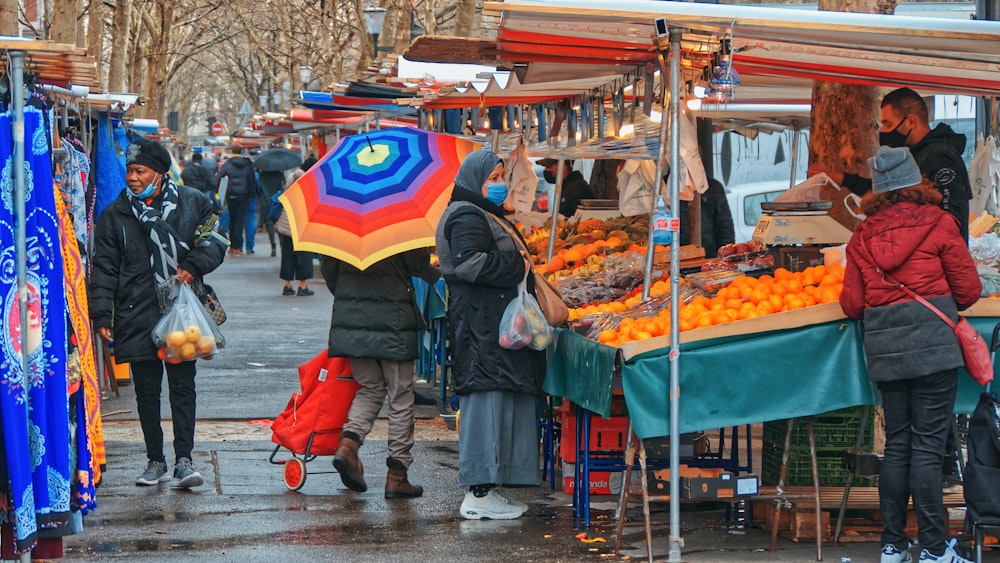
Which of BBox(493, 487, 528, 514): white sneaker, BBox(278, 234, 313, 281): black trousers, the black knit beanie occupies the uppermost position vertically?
the black knit beanie

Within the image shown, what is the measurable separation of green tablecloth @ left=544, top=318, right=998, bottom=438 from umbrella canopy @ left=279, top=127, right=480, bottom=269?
5.83 ft

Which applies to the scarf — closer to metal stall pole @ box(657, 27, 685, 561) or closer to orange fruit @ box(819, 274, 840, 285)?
metal stall pole @ box(657, 27, 685, 561)

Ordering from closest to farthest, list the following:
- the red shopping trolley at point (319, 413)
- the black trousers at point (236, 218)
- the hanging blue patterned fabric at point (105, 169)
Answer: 1. the red shopping trolley at point (319, 413)
2. the hanging blue patterned fabric at point (105, 169)
3. the black trousers at point (236, 218)

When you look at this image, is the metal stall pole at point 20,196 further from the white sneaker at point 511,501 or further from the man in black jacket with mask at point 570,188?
the man in black jacket with mask at point 570,188

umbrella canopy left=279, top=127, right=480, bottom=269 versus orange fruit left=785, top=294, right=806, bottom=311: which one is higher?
umbrella canopy left=279, top=127, right=480, bottom=269

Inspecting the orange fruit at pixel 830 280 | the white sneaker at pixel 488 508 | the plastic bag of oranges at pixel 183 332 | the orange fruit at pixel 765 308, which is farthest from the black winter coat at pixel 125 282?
the orange fruit at pixel 830 280

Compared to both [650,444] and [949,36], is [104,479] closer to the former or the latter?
[650,444]

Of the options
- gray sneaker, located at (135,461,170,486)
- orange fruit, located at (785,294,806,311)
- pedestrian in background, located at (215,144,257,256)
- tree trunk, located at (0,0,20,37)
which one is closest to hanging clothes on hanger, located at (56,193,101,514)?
gray sneaker, located at (135,461,170,486)

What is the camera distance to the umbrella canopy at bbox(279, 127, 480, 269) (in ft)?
25.3

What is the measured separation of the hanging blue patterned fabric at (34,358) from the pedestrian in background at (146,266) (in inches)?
93.4

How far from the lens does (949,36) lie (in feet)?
20.1

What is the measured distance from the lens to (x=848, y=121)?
8.85m

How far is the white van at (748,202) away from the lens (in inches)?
731

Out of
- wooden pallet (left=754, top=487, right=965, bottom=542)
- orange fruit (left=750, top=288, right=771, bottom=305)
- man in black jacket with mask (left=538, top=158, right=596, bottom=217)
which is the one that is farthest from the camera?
man in black jacket with mask (left=538, top=158, right=596, bottom=217)
